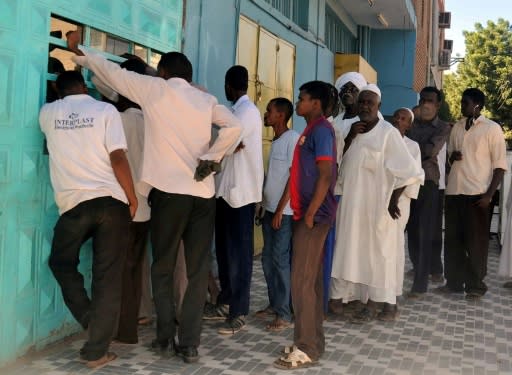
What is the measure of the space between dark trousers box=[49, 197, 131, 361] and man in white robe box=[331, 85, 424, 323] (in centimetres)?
209

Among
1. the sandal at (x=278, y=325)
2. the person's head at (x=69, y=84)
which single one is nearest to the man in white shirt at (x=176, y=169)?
the person's head at (x=69, y=84)

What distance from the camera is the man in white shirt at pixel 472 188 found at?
6285 mm

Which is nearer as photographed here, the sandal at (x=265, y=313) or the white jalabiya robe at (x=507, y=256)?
the sandal at (x=265, y=313)

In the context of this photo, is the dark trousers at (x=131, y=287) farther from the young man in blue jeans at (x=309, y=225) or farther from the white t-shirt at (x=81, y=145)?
→ the young man in blue jeans at (x=309, y=225)

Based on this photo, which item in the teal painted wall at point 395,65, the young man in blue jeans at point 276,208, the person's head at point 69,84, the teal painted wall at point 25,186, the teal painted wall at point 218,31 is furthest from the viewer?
the teal painted wall at point 395,65

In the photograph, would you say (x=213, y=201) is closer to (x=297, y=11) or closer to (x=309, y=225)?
(x=309, y=225)

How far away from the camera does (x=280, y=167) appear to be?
4980 mm

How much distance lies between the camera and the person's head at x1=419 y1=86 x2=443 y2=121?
6.41m

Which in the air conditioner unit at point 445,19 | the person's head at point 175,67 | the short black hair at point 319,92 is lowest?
the short black hair at point 319,92

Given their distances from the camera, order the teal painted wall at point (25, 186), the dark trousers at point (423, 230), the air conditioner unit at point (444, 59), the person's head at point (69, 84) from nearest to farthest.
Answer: the teal painted wall at point (25, 186)
the person's head at point (69, 84)
the dark trousers at point (423, 230)
the air conditioner unit at point (444, 59)

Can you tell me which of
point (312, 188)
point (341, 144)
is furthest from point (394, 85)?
point (312, 188)

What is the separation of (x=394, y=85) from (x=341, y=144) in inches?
412

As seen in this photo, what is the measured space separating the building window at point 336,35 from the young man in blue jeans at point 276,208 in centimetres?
676

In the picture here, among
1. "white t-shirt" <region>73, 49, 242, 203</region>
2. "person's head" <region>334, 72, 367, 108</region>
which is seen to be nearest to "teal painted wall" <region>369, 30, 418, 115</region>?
"person's head" <region>334, 72, 367, 108</region>
